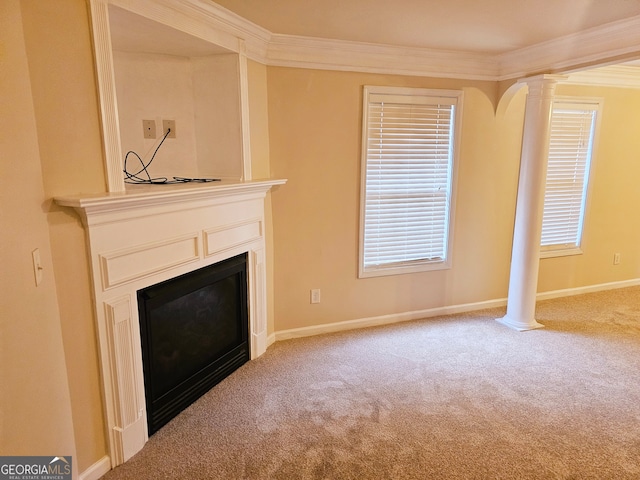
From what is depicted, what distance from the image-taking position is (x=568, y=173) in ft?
14.0

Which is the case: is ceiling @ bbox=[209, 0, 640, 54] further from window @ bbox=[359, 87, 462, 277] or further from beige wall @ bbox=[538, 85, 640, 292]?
beige wall @ bbox=[538, 85, 640, 292]

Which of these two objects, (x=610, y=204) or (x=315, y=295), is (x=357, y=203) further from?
(x=610, y=204)

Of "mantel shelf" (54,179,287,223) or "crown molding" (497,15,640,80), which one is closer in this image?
"mantel shelf" (54,179,287,223)

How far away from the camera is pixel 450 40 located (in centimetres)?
310

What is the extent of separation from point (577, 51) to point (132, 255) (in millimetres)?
3320

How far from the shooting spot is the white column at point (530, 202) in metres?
3.35

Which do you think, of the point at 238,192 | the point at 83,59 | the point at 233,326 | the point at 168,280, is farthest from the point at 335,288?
the point at 83,59

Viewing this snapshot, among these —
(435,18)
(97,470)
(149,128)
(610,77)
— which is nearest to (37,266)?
(97,470)

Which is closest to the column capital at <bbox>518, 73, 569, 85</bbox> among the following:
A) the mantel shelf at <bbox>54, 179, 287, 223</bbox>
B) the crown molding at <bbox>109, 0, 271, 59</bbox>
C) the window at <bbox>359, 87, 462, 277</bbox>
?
the window at <bbox>359, 87, 462, 277</bbox>

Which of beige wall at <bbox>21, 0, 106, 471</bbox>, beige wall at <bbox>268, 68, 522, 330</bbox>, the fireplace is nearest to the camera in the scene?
beige wall at <bbox>21, 0, 106, 471</bbox>

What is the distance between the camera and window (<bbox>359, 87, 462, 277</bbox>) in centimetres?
345

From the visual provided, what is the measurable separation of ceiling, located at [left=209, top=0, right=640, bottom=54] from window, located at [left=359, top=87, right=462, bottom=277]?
0.51 metres

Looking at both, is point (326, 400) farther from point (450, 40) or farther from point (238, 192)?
point (450, 40)

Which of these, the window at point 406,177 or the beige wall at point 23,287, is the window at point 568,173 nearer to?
the window at point 406,177
